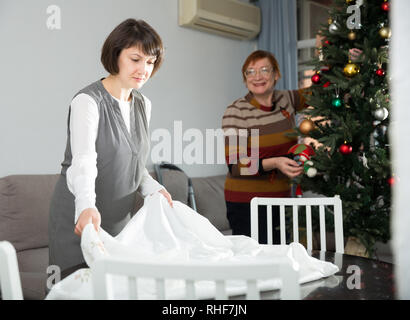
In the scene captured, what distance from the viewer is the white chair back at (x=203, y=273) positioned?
755 mm

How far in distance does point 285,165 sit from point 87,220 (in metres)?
1.35

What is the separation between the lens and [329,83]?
2.58 metres

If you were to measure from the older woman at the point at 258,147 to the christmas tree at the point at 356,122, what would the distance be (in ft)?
0.55

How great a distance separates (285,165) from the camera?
2361 millimetres

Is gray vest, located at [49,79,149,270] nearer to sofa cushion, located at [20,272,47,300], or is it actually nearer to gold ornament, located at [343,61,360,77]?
sofa cushion, located at [20,272,47,300]

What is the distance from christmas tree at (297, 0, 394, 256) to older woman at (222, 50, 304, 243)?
6.6 inches

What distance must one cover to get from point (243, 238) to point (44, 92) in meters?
2.07

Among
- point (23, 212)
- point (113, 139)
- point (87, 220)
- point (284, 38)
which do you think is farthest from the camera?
point (284, 38)

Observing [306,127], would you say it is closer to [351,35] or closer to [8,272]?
[351,35]

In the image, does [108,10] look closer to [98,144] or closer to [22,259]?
[22,259]

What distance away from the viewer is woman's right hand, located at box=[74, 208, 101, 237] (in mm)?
1251

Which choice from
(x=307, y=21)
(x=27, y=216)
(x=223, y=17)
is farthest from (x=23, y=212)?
(x=307, y=21)
